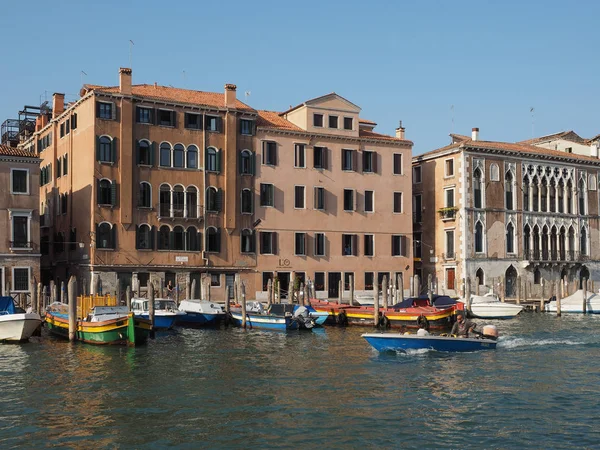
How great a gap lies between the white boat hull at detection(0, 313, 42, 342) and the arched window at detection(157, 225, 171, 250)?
43.0ft

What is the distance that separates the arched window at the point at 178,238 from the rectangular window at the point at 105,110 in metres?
6.49

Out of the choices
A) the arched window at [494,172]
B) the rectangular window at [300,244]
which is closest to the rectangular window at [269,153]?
the rectangular window at [300,244]

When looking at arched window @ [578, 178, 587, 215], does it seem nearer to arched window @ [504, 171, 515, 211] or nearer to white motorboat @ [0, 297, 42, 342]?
arched window @ [504, 171, 515, 211]

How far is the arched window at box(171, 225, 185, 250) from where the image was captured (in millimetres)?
40969

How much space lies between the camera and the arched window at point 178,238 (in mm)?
40969

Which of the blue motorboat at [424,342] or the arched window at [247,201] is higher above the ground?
the arched window at [247,201]

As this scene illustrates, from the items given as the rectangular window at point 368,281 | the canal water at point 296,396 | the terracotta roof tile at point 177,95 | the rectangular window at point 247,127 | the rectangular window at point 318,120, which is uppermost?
the terracotta roof tile at point 177,95

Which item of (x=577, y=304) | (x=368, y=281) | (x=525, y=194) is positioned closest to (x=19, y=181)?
(x=368, y=281)

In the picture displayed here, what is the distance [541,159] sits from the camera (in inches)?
1983

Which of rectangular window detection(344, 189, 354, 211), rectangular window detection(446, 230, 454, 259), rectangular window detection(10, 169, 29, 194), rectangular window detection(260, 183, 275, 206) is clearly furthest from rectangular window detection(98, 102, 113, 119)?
rectangular window detection(446, 230, 454, 259)

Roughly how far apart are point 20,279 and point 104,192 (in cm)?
568

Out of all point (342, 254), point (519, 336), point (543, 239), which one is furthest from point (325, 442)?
point (543, 239)

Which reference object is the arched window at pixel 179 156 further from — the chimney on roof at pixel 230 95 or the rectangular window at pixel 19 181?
the rectangular window at pixel 19 181

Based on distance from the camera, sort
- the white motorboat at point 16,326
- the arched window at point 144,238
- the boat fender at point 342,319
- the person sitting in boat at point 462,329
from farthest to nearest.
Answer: the arched window at point 144,238
the boat fender at point 342,319
the white motorboat at point 16,326
the person sitting in boat at point 462,329
